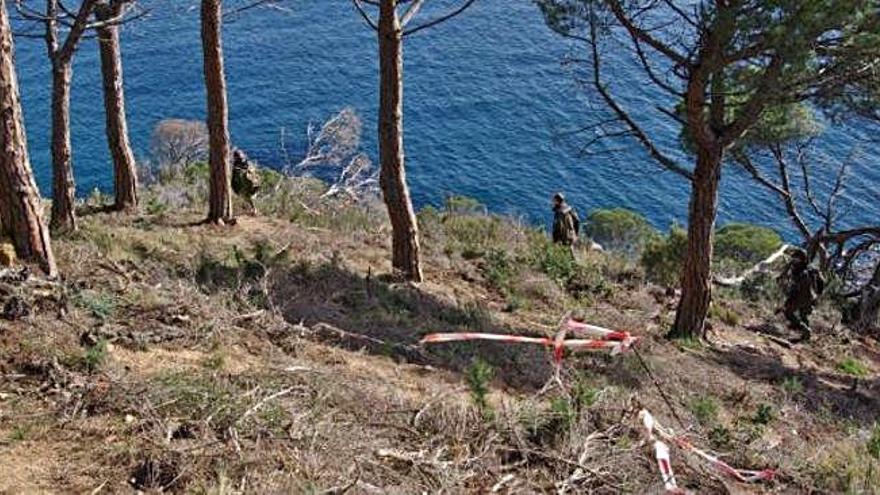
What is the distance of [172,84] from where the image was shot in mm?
39250

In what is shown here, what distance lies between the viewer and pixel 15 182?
887 cm

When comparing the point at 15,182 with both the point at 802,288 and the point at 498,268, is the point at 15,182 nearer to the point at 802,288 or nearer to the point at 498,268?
the point at 498,268

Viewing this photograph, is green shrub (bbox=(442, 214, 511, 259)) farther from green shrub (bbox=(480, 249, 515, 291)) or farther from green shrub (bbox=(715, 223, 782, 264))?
green shrub (bbox=(715, 223, 782, 264))

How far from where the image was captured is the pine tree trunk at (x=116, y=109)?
44.3 feet

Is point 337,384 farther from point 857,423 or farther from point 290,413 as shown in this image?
point 857,423

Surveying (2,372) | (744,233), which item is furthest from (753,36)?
(744,233)

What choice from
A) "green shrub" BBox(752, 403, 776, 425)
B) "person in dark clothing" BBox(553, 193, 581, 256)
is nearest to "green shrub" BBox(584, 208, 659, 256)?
"person in dark clothing" BBox(553, 193, 581, 256)

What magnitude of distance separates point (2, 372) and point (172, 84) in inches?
1339

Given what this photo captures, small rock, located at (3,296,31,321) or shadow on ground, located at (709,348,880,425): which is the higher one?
small rock, located at (3,296,31,321)

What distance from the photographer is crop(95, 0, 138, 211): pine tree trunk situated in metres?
13.5

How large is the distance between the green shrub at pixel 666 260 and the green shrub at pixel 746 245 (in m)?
6.06

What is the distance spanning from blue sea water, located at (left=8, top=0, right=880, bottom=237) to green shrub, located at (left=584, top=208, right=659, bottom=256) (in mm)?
2388

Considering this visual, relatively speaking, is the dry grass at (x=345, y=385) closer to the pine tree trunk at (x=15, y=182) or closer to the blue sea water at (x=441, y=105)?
the pine tree trunk at (x=15, y=182)

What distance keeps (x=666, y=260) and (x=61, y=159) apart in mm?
11349
